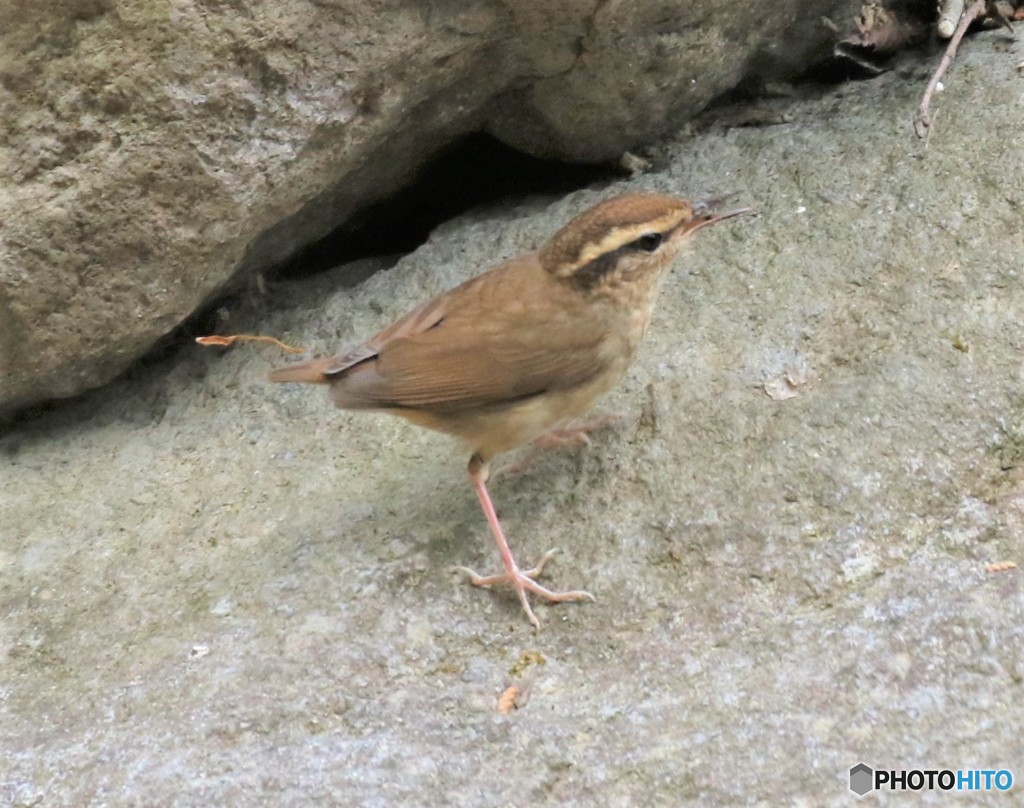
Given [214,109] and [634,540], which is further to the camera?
[214,109]

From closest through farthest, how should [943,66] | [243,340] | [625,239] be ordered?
1. [625,239]
2. [943,66]
3. [243,340]

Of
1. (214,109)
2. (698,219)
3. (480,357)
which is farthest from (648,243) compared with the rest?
(214,109)

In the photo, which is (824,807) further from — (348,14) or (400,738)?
(348,14)

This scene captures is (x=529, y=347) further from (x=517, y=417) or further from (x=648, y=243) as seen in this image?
(x=648, y=243)

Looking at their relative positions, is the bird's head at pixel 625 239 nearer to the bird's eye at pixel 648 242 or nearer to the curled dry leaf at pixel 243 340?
the bird's eye at pixel 648 242

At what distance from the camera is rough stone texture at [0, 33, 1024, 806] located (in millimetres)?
2293

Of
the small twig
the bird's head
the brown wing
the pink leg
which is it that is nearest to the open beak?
the bird's head

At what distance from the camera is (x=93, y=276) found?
10.6ft

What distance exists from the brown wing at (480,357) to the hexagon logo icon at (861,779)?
130 cm

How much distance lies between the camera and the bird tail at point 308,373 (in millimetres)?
3027

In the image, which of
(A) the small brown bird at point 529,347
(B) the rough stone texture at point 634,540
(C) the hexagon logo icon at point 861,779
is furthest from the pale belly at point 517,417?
(C) the hexagon logo icon at point 861,779

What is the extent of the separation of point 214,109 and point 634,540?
172 centimetres

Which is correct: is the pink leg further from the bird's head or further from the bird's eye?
the bird's eye

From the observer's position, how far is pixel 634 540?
2.91 metres
